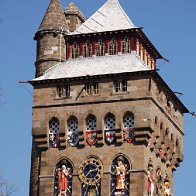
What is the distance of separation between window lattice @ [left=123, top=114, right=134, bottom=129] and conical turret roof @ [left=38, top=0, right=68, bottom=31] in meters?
8.18

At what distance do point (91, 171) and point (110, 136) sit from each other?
231 centimetres

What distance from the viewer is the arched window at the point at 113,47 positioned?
67.7 m

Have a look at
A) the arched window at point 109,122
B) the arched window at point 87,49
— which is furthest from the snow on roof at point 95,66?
the arched window at point 109,122

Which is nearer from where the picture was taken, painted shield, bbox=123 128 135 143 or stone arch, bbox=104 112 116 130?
painted shield, bbox=123 128 135 143

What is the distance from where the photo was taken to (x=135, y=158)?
2534 inches

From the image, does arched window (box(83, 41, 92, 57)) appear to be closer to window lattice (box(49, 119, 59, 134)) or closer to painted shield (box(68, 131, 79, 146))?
window lattice (box(49, 119, 59, 134))

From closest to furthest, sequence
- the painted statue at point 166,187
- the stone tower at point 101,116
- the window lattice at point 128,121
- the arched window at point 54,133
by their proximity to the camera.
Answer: the stone tower at point 101,116 → the window lattice at point 128,121 → the arched window at point 54,133 → the painted statue at point 166,187

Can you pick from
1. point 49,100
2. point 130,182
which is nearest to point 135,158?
point 130,182

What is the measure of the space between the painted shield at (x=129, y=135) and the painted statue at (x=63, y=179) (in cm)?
398

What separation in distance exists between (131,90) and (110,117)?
6.64ft

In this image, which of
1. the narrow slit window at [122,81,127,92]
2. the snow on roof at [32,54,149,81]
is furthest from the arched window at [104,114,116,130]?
the snow on roof at [32,54,149,81]

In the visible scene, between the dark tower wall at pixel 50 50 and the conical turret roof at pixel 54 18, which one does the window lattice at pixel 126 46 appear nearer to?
the dark tower wall at pixel 50 50

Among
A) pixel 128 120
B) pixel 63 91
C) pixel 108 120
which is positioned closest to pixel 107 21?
pixel 63 91

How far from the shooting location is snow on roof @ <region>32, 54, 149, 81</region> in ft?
216
